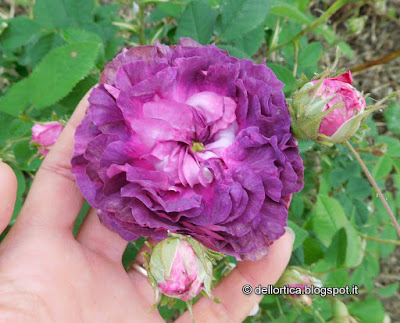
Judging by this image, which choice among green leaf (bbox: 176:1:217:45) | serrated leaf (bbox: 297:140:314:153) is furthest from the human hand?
green leaf (bbox: 176:1:217:45)

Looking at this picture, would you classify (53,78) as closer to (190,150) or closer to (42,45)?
(42,45)

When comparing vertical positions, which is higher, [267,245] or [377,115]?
[267,245]

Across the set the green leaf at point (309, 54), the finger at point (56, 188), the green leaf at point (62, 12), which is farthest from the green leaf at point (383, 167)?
the green leaf at point (62, 12)

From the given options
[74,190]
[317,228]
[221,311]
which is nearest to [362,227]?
[317,228]

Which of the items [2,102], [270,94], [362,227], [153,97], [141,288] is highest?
[270,94]

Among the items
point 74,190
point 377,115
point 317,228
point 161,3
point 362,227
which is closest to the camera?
point 74,190

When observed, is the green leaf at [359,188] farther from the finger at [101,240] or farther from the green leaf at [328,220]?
the finger at [101,240]

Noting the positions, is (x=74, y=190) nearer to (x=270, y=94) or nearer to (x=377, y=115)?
(x=270, y=94)
